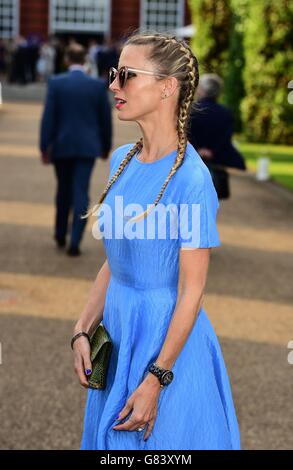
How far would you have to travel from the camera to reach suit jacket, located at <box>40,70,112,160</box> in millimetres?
8688

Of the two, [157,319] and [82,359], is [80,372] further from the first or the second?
[157,319]

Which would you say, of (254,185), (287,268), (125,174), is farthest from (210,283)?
(254,185)

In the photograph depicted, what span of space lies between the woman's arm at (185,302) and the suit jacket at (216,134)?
236 inches

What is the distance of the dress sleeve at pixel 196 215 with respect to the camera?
104 inches

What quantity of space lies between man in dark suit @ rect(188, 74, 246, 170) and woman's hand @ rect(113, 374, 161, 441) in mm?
6051

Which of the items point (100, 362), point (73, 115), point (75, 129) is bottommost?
point (75, 129)

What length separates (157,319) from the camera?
276cm

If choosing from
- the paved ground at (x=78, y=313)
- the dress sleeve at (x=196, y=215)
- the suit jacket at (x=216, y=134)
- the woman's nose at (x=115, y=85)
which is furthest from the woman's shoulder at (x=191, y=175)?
the suit jacket at (x=216, y=134)

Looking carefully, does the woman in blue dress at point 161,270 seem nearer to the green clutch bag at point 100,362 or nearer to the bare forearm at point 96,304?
the green clutch bag at point 100,362

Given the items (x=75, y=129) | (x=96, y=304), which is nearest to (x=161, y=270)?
(x=96, y=304)

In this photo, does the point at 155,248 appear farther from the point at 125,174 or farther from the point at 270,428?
the point at 270,428

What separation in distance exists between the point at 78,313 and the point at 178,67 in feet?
14.4

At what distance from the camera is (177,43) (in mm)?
2775

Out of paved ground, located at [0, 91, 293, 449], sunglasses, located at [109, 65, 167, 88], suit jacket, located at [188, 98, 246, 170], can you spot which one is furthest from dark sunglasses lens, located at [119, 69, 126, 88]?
suit jacket, located at [188, 98, 246, 170]
